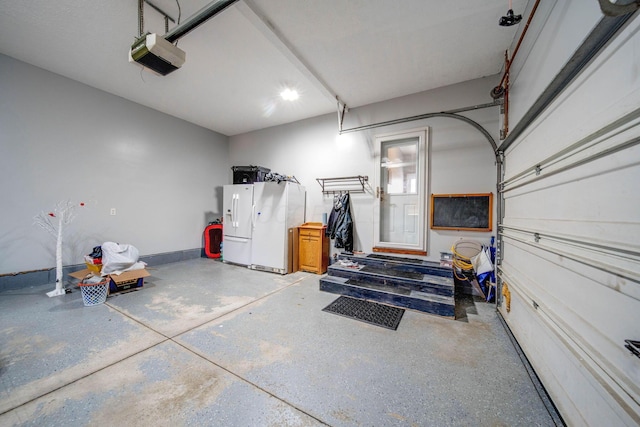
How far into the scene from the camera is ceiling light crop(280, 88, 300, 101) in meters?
3.77

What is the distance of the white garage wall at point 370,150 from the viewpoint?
3.27 metres

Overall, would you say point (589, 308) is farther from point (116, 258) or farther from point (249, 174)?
point (249, 174)

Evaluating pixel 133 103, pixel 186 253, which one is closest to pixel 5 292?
pixel 186 253

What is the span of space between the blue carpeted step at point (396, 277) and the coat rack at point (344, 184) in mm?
1477

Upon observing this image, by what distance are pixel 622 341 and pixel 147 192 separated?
6.04 m

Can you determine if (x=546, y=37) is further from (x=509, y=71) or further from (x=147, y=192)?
(x=147, y=192)

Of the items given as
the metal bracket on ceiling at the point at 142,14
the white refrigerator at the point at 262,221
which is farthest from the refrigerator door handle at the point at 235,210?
the metal bracket on ceiling at the point at 142,14

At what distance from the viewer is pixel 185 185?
5.11 m

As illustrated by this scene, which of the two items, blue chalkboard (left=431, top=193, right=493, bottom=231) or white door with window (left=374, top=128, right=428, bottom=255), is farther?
white door with window (left=374, top=128, right=428, bottom=255)

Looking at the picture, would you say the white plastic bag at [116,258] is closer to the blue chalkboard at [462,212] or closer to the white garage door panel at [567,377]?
the white garage door panel at [567,377]

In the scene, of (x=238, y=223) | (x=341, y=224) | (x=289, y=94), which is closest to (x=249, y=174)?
(x=238, y=223)

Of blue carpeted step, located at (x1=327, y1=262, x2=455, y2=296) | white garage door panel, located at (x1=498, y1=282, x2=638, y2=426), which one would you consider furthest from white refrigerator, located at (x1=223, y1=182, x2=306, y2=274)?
white garage door panel, located at (x1=498, y1=282, x2=638, y2=426)

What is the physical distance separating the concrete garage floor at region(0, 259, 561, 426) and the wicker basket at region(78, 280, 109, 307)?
101 mm

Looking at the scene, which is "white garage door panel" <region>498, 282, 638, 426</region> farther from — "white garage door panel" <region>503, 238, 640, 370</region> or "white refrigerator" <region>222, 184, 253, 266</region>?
"white refrigerator" <region>222, 184, 253, 266</region>
